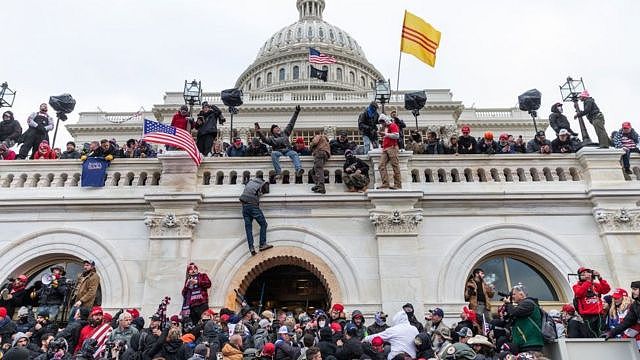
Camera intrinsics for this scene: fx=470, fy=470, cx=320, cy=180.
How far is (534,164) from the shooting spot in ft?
43.9

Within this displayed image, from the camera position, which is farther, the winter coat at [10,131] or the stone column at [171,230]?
the winter coat at [10,131]

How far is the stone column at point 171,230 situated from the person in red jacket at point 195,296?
55cm

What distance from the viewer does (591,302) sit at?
31.2 feet

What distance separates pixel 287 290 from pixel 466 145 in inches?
276

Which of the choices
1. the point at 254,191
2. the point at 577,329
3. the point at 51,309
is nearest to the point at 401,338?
the point at 577,329

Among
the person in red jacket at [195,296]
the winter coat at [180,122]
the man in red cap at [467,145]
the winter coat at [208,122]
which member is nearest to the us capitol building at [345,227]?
the person in red jacket at [195,296]

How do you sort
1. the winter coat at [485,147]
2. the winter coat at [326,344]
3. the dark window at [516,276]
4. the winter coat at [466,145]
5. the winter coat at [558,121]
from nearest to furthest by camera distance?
the winter coat at [326,344] → the dark window at [516,276] → the winter coat at [466,145] → the winter coat at [485,147] → the winter coat at [558,121]

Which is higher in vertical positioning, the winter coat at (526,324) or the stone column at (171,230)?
the stone column at (171,230)

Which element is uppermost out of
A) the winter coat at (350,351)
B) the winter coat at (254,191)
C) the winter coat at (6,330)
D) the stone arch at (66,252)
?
the winter coat at (254,191)

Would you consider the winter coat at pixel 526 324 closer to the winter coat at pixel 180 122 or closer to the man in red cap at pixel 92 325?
the man in red cap at pixel 92 325

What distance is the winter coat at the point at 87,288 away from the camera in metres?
11.0

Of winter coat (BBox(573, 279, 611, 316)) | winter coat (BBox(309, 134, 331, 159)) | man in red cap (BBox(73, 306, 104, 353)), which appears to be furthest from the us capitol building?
winter coat (BBox(573, 279, 611, 316))

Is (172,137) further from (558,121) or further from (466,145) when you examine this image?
(558,121)

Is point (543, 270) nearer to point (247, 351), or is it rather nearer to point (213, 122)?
point (247, 351)
